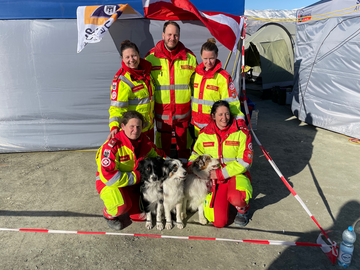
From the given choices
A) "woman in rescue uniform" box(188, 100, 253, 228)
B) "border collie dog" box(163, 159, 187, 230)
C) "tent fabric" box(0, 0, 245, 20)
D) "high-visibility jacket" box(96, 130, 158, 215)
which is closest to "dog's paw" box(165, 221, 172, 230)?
"border collie dog" box(163, 159, 187, 230)

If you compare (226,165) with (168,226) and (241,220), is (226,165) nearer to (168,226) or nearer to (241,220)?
(241,220)

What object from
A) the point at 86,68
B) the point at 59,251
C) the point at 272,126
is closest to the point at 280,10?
the point at 272,126

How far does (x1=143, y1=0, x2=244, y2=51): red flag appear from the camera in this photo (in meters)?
3.96

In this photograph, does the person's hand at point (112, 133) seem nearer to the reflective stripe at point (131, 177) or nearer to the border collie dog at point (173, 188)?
the reflective stripe at point (131, 177)

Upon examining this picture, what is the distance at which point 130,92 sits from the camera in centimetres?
320

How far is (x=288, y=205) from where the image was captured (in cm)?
336

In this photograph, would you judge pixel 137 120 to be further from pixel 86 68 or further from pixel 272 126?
pixel 272 126

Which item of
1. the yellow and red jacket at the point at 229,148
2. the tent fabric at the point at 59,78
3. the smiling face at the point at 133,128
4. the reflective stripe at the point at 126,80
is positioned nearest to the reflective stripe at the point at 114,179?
the smiling face at the point at 133,128

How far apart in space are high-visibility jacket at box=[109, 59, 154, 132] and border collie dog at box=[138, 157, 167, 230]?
727 millimetres

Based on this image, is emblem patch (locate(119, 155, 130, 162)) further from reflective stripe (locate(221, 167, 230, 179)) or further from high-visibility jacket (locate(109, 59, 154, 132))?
reflective stripe (locate(221, 167, 230, 179))

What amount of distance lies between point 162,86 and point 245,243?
7.36ft

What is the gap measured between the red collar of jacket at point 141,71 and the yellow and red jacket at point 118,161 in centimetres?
78

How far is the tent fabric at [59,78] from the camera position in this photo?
4469mm

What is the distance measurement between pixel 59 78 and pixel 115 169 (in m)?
2.91
